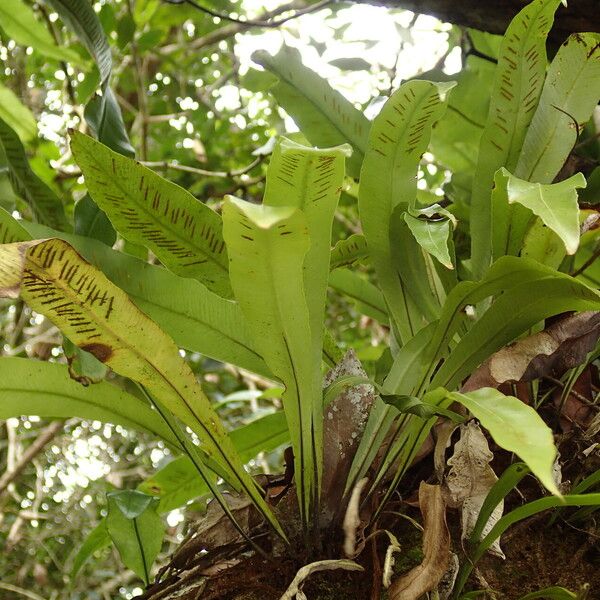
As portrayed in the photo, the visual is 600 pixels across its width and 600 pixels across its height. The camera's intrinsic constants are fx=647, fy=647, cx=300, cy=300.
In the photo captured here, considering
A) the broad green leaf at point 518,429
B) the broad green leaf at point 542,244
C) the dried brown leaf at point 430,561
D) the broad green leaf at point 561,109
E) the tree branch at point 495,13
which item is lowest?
the dried brown leaf at point 430,561

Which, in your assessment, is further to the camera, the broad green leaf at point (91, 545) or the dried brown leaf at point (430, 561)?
the broad green leaf at point (91, 545)

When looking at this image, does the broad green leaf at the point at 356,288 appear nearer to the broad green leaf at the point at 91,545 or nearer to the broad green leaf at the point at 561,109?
the broad green leaf at the point at 561,109

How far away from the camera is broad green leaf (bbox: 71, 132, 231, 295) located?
2.12ft

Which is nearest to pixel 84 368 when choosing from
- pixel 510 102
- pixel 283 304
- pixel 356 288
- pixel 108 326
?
pixel 108 326

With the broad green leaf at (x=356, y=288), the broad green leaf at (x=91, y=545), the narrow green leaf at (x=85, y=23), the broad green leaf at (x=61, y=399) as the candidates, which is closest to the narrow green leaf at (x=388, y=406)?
the broad green leaf at (x=61, y=399)

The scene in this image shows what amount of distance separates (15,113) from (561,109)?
1.03 meters

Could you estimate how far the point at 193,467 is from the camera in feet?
2.99

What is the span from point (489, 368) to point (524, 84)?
36cm

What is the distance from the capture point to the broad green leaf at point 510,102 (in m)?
0.76

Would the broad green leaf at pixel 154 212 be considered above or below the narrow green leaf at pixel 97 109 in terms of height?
below

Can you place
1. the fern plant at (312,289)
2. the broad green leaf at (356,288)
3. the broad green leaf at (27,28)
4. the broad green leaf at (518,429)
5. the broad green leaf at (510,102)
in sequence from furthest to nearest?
the broad green leaf at (27,28) → the broad green leaf at (356,288) → the broad green leaf at (510,102) → the fern plant at (312,289) → the broad green leaf at (518,429)

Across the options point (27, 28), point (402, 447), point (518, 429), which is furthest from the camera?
point (27, 28)

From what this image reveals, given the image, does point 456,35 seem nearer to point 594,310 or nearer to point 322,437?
point 594,310

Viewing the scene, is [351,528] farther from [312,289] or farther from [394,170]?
[394,170]
